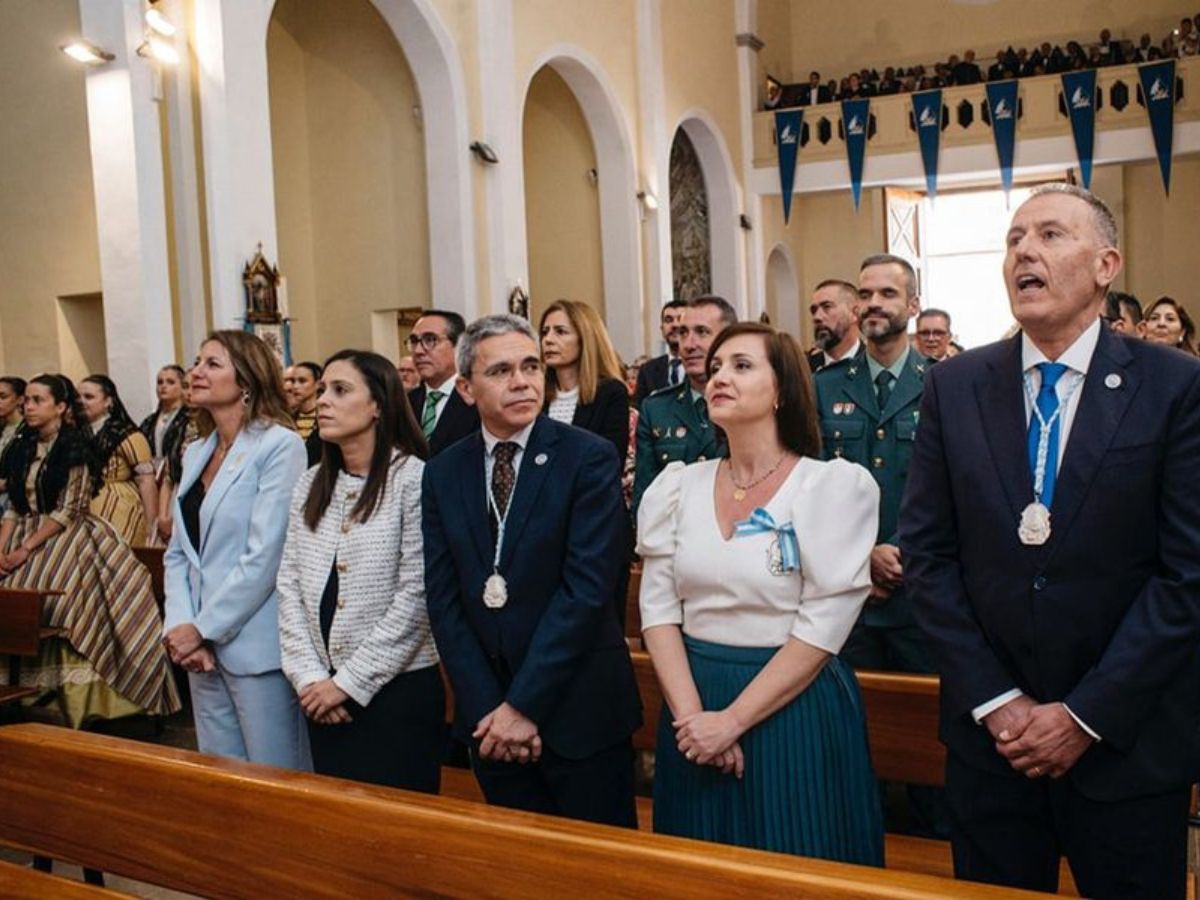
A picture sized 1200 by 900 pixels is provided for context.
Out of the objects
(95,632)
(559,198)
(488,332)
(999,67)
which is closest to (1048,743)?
(488,332)

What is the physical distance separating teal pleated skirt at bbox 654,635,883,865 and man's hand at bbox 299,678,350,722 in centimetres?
79

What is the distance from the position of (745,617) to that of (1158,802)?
0.75 meters

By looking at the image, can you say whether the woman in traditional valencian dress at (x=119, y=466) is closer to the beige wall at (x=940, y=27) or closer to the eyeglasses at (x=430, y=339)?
the eyeglasses at (x=430, y=339)

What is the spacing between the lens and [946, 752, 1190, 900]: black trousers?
1781mm

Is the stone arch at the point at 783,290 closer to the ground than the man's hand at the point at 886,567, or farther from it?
farther from it

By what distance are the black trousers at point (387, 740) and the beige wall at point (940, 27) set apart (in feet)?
55.4

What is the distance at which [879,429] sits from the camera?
10.2ft

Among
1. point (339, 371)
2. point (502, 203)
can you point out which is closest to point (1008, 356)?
point (339, 371)

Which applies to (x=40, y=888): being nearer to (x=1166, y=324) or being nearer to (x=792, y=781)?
(x=792, y=781)

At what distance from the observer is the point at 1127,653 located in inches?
68.8

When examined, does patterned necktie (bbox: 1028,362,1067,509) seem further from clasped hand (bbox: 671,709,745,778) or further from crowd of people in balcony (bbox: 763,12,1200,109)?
crowd of people in balcony (bbox: 763,12,1200,109)

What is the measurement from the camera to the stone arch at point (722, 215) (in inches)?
609

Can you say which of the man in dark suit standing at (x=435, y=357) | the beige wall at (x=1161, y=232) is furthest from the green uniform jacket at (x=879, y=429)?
the beige wall at (x=1161, y=232)

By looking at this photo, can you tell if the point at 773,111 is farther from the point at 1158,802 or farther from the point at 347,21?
the point at 1158,802
